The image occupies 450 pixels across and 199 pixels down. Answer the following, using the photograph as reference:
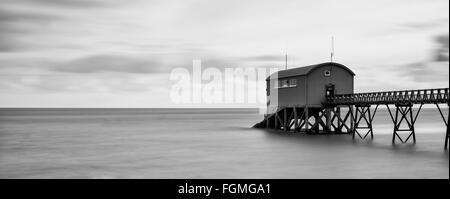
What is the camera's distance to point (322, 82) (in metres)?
43.8

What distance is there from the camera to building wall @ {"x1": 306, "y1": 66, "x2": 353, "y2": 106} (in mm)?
43594

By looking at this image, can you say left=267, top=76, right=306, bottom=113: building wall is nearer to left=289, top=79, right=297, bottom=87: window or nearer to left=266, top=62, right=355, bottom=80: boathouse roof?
left=289, top=79, right=297, bottom=87: window

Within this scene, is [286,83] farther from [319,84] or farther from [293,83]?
[319,84]

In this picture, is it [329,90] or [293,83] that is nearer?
[329,90]

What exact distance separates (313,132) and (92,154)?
2017 cm

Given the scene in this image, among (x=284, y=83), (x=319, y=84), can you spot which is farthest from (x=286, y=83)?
(x=319, y=84)

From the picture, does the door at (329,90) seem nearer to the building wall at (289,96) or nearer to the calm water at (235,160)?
the building wall at (289,96)

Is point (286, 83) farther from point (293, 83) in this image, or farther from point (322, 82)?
point (322, 82)

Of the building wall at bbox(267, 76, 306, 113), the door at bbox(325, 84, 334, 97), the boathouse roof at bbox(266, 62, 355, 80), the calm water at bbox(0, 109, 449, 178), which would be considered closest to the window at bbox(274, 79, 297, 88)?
the building wall at bbox(267, 76, 306, 113)

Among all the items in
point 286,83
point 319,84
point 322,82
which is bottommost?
point 319,84

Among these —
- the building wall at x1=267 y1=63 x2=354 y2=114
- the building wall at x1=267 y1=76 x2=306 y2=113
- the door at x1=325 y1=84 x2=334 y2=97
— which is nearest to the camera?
the building wall at x1=267 y1=63 x2=354 y2=114

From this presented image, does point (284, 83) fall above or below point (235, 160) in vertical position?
above
